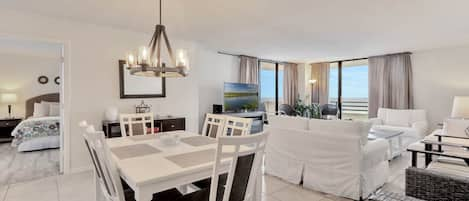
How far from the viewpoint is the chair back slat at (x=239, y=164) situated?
149cm

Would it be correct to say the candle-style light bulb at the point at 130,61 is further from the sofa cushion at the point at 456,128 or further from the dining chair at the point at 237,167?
the sofa cushion at the point at 456,128

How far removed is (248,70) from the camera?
6.71 metres

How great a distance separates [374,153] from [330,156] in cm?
50

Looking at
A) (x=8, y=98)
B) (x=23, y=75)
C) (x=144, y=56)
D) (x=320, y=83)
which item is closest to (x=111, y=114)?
(x=144, y=56)

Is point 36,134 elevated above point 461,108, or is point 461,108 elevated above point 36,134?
point 461,108

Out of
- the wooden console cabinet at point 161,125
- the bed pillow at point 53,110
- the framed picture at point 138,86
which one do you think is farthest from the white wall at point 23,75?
the wooden console cabinet at point 161,125

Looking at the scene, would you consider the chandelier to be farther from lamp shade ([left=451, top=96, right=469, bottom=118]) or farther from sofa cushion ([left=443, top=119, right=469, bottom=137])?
lamp shade ([left=451, top=96, right=469, bottom=118])

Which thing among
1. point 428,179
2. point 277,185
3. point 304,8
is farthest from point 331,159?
point 304,8

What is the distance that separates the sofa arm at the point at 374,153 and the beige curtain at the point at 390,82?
3882 mm

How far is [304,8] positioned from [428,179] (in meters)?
2.21

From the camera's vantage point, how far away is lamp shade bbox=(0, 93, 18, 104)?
5.98 meters

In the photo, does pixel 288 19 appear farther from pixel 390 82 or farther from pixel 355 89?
pixel 355 89

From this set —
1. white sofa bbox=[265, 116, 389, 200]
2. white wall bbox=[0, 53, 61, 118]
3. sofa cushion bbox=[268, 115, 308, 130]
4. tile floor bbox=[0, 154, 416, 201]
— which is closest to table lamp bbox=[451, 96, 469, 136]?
tile floor bbox=[0, 154, 416, 201]

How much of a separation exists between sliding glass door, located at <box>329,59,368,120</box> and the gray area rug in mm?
7334
